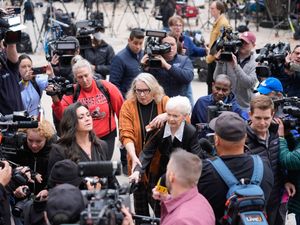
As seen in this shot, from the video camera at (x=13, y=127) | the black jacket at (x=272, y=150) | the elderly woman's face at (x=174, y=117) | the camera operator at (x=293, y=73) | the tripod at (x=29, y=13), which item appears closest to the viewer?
the black jacket at (x=272, y=150)

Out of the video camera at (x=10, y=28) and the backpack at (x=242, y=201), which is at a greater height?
the video camera at (x=10, y=28)

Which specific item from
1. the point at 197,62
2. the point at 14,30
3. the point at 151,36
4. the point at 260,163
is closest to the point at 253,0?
the point at 197,62

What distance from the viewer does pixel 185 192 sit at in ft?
11.3

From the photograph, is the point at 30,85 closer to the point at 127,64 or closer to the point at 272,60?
the point at 127,64

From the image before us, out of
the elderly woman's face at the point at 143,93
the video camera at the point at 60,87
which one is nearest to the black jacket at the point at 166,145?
the elderly woman's face at the point at 143,93

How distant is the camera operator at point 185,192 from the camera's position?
3396 mm

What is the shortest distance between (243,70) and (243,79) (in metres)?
0.21

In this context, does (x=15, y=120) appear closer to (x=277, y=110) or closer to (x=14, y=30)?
(x=14, y=30)

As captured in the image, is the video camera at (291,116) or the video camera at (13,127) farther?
the video camera at (291,116)

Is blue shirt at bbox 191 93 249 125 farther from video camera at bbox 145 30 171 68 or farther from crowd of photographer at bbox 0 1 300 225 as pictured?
video camera at bbox 145 30 171 68

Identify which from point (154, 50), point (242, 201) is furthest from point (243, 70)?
point (242, 201)

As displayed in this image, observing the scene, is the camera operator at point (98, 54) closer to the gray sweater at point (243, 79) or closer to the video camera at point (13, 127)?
the gray sweater at point (243, 79)

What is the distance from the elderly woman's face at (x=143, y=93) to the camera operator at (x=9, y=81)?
137cm

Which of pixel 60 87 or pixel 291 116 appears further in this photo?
pixel 60 87
